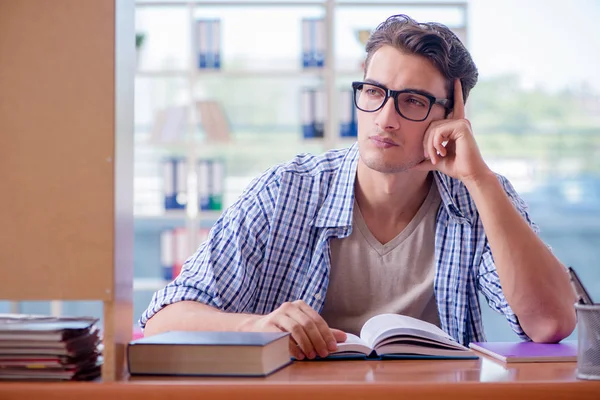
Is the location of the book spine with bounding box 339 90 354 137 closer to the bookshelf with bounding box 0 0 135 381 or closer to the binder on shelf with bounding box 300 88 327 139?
the binder on shelf with bounding box 300 88 327 139

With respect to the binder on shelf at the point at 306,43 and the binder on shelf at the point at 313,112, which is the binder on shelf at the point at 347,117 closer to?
the binder on shelf at the point at 313,112

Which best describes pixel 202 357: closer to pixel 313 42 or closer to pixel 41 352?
pixel 41 352

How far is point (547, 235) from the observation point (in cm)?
852

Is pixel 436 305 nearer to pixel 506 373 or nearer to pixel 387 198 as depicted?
pixel 387 198

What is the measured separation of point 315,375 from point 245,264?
0.68 metres

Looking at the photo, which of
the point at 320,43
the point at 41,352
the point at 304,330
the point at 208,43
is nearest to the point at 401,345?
the point at 304,330

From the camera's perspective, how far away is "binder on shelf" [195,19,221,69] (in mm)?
3801

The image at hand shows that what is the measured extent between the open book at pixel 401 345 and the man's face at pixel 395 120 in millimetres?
544

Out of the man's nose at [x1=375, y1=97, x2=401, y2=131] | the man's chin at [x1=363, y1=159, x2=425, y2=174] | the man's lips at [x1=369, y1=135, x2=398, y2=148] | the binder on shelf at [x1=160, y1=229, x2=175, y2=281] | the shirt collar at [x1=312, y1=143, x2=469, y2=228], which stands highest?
the man's nose at [x1=375, y1=97, x2=401, y2=131]

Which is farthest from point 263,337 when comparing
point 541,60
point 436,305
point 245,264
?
point 541,60

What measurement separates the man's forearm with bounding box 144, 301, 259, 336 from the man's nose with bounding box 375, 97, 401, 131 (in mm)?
564

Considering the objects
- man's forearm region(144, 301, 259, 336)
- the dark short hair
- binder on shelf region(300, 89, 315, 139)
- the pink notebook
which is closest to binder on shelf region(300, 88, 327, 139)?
binder on shelf region(300, 89, 315, 139)

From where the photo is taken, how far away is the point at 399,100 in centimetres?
172

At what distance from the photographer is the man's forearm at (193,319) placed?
4.28 feet
